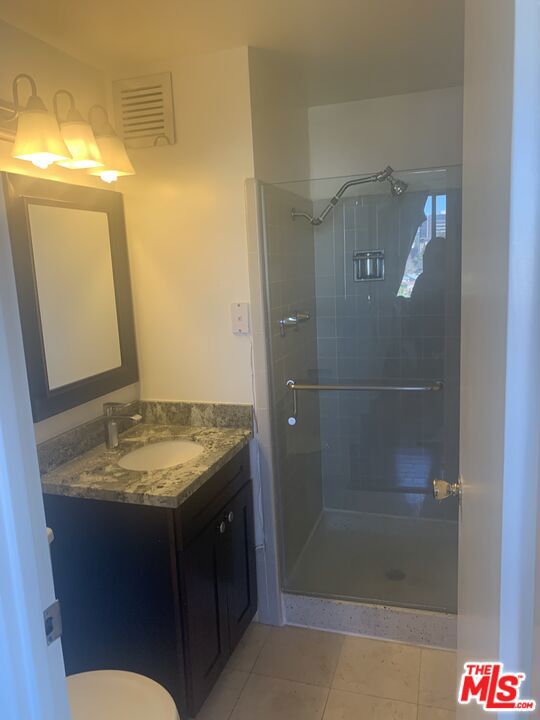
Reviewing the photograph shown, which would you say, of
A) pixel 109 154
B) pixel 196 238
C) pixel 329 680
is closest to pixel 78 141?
pixel 109 154

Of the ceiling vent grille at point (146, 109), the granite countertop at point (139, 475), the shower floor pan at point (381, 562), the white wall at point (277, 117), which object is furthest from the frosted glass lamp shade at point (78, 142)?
the shower floor pan at point (381, 562)

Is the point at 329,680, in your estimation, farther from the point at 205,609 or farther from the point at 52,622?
the point at 52,622

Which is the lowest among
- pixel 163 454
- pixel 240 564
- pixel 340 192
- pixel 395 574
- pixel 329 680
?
pixel 329 680

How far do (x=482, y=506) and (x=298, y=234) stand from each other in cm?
202

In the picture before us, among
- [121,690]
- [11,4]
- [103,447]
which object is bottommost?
[121,690]

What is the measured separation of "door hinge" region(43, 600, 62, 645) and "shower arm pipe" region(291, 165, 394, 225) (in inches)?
81.5

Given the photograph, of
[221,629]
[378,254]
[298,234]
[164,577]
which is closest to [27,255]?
[164,577]

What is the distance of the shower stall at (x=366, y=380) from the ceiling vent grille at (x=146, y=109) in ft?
1.69

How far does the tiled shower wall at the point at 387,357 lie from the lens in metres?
2.69

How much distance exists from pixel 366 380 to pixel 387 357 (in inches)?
6.5

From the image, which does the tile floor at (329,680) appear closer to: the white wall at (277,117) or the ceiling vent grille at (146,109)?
the white wall at (277,117)

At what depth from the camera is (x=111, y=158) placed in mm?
1955

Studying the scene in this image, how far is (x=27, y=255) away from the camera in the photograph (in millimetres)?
1799

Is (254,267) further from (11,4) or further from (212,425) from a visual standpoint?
(11,4)
